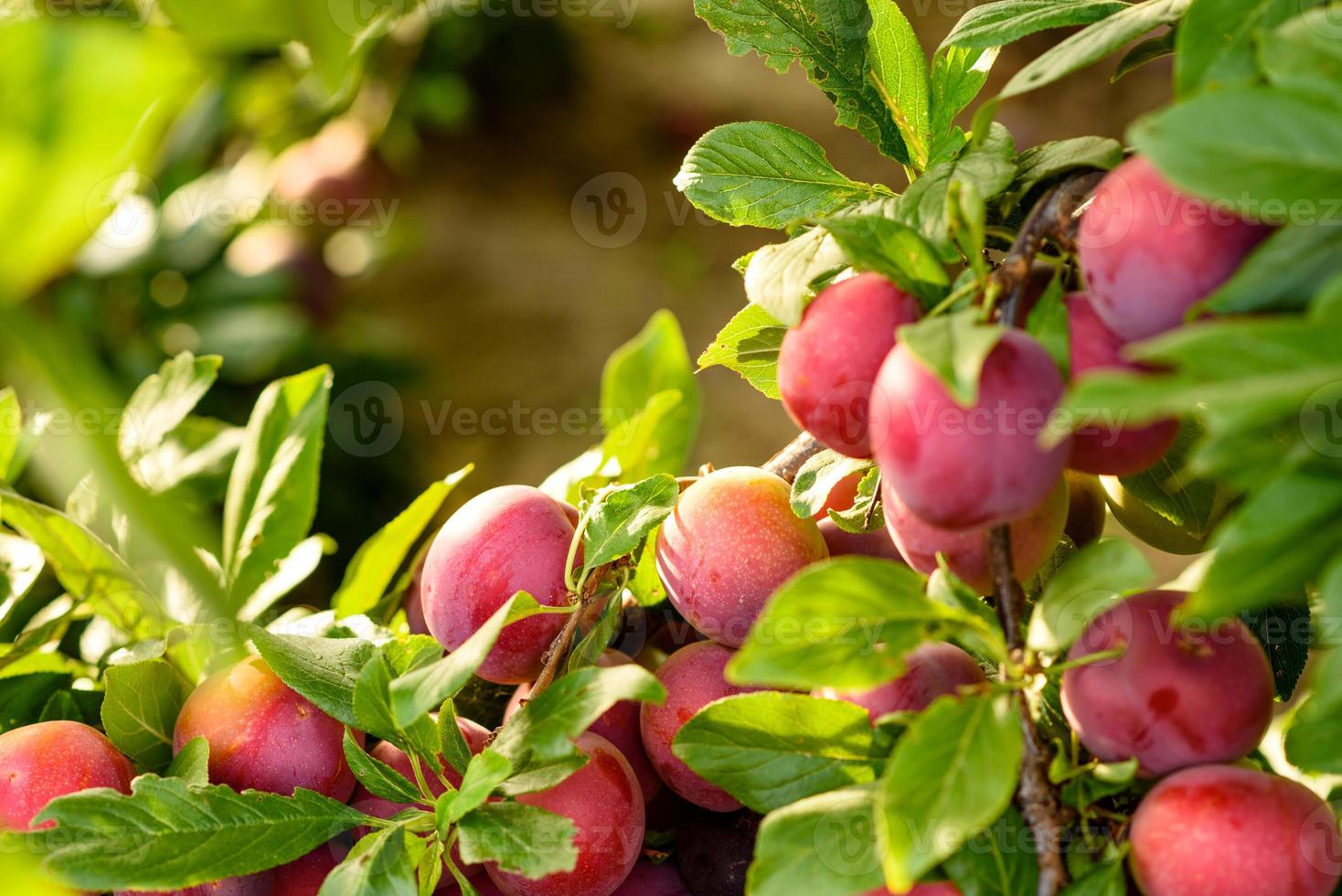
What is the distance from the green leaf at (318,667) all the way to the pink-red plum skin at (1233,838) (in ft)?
1.16

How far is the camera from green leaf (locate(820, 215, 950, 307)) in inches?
16.3

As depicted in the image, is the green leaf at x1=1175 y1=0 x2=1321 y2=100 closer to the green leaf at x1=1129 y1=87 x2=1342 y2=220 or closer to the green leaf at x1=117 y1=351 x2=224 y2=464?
the green leaf at x1=1129 y1=87 x2=1342 y2=220

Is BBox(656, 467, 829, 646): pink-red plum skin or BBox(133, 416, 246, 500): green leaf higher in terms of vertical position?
BBox(133, 416, 246, 500): green leaf

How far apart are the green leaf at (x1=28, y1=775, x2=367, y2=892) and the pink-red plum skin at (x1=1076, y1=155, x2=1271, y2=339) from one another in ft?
1.35

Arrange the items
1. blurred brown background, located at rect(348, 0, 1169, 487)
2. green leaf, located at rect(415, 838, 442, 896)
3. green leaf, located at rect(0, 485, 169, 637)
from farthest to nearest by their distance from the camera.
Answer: blurred brown background, located at rect(348, 0, 1169, 487) < green leaf, located at rect(0, 485, 169, 637) < green leaf, located at rect(415, 838, 442, 896)

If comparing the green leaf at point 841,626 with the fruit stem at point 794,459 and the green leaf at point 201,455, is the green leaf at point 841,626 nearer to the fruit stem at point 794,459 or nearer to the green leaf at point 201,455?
the fruit stem at point 794,459

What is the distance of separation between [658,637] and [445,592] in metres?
0.16

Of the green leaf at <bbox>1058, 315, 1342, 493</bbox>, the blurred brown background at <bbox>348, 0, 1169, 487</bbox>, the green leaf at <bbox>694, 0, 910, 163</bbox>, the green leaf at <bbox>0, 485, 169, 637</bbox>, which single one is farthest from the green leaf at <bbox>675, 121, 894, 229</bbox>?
the blurred brown background at <bbox>348, 0, 1169, 487</bbox>

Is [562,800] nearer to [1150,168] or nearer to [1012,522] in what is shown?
[1012,522]

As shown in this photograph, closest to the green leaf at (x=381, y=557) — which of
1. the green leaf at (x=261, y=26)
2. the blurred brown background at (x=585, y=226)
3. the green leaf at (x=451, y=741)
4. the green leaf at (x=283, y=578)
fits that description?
the green leaf at (x=283, y=578)

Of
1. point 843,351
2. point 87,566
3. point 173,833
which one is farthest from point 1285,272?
point 87,566

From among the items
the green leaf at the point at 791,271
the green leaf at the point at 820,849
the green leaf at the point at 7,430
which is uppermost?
the green leaf at the point at 7,430

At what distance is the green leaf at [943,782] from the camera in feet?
1.10

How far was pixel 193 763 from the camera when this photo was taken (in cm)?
53
